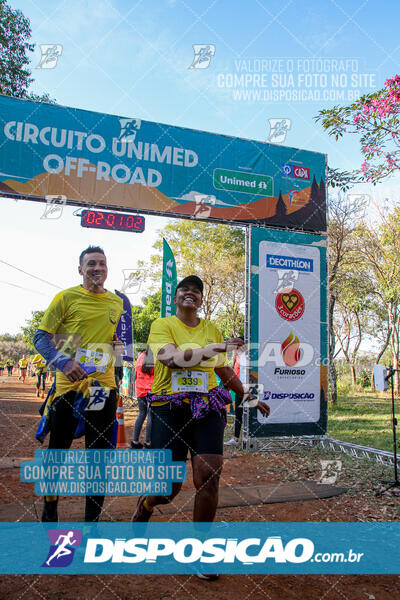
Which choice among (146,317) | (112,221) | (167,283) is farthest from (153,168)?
(146,317)

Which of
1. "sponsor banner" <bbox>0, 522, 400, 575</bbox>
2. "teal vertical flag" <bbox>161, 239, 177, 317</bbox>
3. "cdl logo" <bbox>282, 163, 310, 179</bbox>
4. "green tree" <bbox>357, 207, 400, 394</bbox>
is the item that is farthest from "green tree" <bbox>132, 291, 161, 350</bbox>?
"sponsor banner" <bbox>0, 522, 400, 575</bbox>

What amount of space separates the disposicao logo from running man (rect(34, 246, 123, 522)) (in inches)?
4.2

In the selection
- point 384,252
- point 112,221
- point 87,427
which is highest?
point 384,252

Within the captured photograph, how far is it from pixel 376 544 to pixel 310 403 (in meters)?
4.07

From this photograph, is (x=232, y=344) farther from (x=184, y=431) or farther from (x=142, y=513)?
(x=142, y=513)

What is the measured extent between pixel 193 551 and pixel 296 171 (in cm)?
665

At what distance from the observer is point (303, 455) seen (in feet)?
23.2

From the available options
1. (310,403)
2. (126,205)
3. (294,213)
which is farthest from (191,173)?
(310,403)

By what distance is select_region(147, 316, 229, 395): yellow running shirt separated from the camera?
2.96 m

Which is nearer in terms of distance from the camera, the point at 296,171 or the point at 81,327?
the point at 81,327

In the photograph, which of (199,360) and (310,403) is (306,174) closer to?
(310,403)

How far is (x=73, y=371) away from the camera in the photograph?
9.43 ft

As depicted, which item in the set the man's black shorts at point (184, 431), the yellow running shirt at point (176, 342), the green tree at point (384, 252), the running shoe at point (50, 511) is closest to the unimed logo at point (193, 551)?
the running shoe at point (50, 511)

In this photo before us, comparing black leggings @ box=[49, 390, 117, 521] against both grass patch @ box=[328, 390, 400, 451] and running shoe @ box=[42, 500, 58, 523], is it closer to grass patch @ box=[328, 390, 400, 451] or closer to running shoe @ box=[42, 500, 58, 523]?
running shoe @ box=[42, 500, 58, 523]
